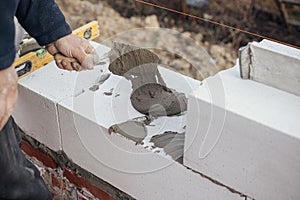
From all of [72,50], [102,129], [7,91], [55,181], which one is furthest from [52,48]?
[55,181]

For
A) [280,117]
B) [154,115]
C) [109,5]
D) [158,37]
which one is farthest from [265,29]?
[280,117]

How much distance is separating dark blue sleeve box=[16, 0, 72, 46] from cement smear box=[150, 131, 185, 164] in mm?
660

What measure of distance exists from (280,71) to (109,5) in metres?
3.91

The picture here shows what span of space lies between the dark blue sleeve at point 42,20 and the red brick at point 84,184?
73 centimetres

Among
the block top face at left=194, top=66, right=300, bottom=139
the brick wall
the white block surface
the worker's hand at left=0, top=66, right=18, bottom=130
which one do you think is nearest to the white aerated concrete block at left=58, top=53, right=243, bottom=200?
the white block surface

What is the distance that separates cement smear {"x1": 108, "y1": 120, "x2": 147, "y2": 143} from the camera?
2.10 m

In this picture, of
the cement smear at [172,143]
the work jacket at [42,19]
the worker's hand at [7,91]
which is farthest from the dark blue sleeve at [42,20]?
the cement smear at [172,143]

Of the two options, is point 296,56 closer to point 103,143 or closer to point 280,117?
point 280,117

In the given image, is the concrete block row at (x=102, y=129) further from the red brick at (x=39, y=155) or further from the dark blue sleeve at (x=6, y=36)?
the dark blue sleeve at (x=6, y=36)

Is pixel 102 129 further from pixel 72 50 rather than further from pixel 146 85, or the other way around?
pixel 72 50

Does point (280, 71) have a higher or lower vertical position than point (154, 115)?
higher

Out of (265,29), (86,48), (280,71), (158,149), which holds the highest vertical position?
(280,71)

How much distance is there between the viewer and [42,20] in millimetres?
2148

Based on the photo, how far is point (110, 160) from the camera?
7.31ft
